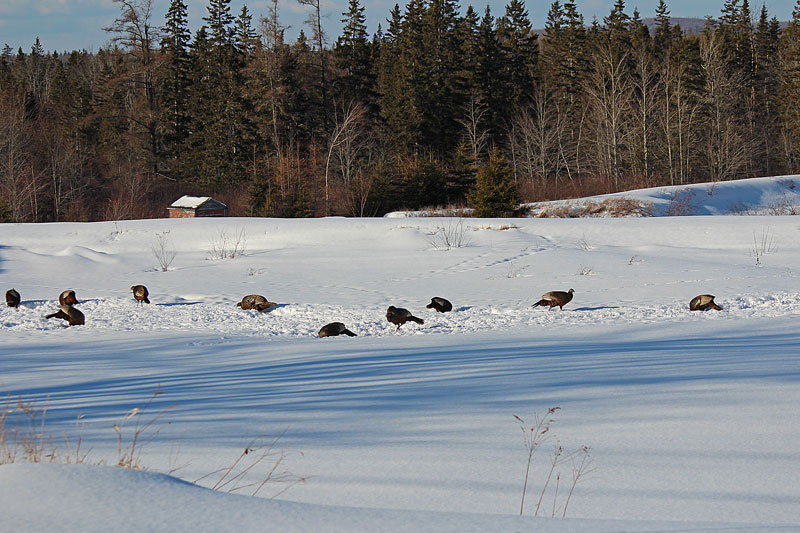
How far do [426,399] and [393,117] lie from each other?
44454mm

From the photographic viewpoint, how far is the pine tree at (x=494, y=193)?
2411 cm

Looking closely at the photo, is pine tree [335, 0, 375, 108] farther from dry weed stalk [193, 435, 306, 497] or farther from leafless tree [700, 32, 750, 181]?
dry weed stalk [193, 435, 306, 497]

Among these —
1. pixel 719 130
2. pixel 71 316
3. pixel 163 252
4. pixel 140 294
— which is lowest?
pixel 71 316

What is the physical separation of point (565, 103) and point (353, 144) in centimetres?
1907

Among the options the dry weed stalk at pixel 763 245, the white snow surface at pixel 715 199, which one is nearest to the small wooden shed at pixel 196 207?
the white snow surface at pixel 715 199

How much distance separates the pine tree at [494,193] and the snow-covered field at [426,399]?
419 inches

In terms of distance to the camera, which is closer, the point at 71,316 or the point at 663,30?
the point at 71,316

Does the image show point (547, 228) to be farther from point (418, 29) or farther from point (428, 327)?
point (418, 29)

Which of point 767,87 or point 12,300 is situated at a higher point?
point 767,87

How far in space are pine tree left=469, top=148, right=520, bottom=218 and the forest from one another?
5959mm

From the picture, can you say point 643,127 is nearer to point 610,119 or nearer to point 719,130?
point 610,119

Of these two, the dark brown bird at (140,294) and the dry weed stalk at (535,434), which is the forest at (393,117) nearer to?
the dark brown bird at (140,294)

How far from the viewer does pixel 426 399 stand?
452 cm

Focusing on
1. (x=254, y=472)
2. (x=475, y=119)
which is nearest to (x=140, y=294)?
(x=254, y=472)
